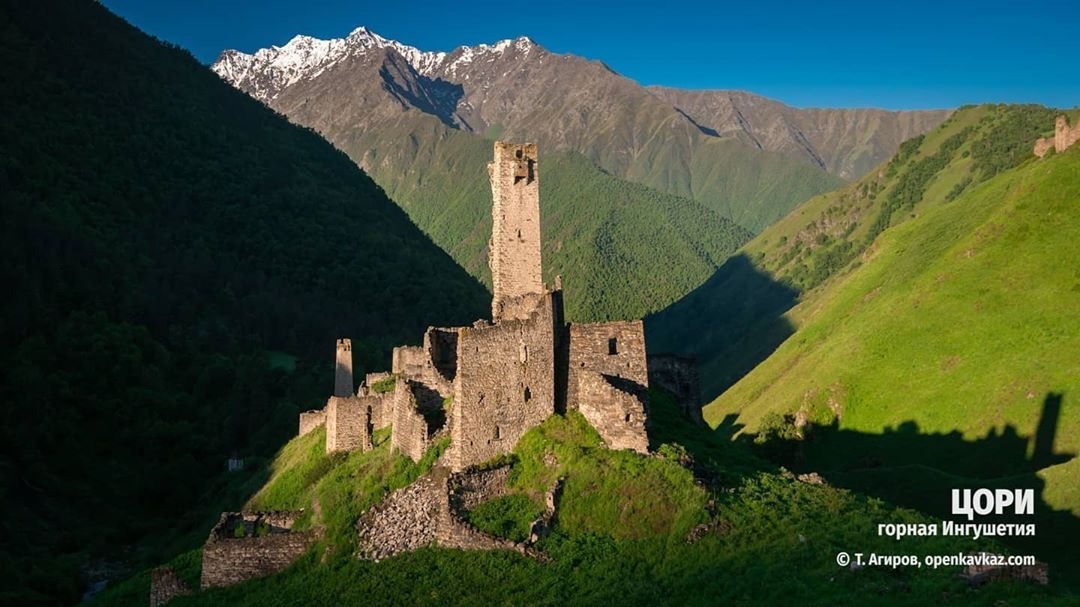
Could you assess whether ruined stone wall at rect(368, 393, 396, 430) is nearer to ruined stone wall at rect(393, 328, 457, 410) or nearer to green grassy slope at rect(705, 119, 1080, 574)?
ruined stone wall at rect(393, 328, 457, 410)

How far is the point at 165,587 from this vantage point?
37969mm

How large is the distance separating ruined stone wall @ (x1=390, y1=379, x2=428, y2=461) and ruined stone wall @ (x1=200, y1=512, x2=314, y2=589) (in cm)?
435

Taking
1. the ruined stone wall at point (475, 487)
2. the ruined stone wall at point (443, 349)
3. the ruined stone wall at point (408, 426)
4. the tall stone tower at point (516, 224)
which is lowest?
the ruined stone wall at point (475, 487)

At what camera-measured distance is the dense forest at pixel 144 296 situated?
3078 inches

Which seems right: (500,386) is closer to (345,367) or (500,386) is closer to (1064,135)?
(345,367)

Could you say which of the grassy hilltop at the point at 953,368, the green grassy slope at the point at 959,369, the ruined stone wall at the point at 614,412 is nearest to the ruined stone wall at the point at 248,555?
the ruined stone wall at the point at 614,412

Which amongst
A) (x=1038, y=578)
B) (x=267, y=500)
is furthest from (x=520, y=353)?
(x=267, y=500)

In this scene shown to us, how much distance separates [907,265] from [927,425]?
117 ft

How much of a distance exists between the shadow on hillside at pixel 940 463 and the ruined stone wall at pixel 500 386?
49.9ft

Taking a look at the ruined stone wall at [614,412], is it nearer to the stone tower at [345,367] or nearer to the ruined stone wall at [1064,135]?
the stone tower at [345,367]

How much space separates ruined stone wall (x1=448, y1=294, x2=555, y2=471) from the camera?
32750 mm

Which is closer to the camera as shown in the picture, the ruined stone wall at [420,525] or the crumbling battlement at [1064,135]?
the ruined stone wall at [420,525]

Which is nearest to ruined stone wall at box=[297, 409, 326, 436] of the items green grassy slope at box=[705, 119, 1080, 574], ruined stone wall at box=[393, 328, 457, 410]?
ruined stone wall at box=[393, 328, 457, 410]

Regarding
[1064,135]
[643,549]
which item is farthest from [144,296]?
[643,549]
